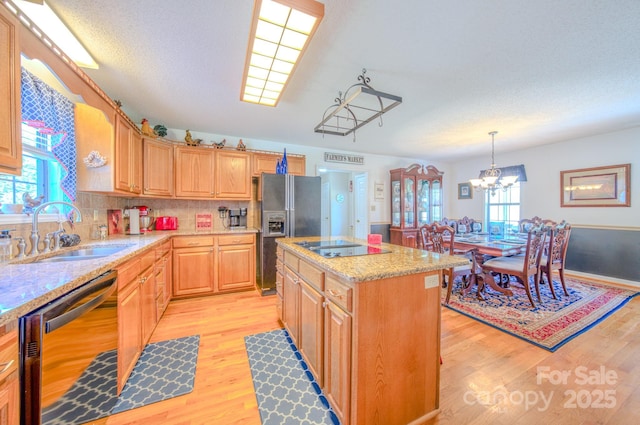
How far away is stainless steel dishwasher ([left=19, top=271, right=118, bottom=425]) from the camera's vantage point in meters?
0.86

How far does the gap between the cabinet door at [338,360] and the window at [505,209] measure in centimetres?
485

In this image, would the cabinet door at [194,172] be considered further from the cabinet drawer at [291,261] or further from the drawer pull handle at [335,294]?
the drawer pull handle at [335,294]

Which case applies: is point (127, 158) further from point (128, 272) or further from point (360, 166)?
point (360, 166)

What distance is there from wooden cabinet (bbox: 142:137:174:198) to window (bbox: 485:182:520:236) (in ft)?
19.1

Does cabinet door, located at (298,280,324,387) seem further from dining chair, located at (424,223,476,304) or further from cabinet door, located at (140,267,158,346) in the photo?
dining chair, located at (424,223,476,304)

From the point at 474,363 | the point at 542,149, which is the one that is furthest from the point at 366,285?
the point at 542,149

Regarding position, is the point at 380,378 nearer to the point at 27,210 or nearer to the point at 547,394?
the point at 547,394

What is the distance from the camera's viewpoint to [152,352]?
79.8 inches

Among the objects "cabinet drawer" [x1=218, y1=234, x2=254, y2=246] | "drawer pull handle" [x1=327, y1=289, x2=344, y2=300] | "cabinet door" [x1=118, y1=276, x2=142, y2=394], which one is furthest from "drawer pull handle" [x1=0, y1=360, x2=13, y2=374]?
"cabinet drawer" [x1=218, y1=234, x2=254, y2=246]

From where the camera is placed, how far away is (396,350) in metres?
1.28

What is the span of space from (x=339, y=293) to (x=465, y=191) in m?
5.81

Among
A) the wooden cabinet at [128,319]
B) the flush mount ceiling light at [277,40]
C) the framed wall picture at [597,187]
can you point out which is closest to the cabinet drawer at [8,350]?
the wooden cabinet at [128,319]

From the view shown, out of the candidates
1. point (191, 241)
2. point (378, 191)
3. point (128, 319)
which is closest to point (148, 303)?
point (128, 319)

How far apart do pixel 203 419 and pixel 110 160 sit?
91.2 inches
